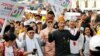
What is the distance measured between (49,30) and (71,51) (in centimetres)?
65

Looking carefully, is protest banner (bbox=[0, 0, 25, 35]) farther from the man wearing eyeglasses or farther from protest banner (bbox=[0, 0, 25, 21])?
the man wearing eyeglasses

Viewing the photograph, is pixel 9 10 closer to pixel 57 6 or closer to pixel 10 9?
pixel 10 9

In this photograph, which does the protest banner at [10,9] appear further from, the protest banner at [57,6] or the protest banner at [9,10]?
the protest banner at [57,6]

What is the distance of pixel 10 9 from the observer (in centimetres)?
742

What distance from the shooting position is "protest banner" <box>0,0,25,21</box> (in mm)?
7311

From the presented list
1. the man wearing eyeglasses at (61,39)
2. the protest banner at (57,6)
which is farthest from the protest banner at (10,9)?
the protest banner at (57,6)

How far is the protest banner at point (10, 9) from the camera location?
24.0ft

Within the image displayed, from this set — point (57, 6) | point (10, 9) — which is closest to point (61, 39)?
point (10, 9)

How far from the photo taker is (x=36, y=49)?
792 cm

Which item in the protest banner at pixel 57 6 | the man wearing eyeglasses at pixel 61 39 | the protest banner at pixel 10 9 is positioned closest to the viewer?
the protest banner at pixel 10 9

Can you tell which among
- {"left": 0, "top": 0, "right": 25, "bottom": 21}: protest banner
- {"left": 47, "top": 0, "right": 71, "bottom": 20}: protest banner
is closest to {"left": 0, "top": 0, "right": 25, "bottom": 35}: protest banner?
{"left": 0, "top": 0, "right": 25, "bottom": 21}: protest banner

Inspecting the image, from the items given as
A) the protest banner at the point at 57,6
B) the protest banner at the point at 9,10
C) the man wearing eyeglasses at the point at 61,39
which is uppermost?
the protest banner at the point at 9,10

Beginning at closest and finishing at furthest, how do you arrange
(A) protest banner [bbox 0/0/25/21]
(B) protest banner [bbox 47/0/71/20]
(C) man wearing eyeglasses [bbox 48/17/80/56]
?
(A) protest banner [bbox 0/0/25/21] → (C) man wearing eyeglasses [bbox 48/17/80/56] → (B) protest banner [bbox 47/0/71/20]

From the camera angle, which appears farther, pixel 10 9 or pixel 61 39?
pixel 61 39
